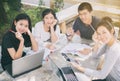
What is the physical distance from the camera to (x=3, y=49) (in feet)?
6.36

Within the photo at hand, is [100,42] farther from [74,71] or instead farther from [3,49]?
[3,49]

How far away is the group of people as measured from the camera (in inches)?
71.8

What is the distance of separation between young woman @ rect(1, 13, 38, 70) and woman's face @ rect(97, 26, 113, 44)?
490 millimetres

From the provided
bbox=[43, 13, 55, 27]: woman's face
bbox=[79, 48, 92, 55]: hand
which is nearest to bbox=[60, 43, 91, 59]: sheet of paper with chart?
bbox=[79, 48, 92, 55]: hand

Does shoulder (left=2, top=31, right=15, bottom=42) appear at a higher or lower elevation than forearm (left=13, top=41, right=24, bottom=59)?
higher

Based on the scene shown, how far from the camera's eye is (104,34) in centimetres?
182

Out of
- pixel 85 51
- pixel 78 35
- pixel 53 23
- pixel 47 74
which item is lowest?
pixel 47 74

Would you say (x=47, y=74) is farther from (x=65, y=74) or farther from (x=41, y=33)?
(x=41, y=33)

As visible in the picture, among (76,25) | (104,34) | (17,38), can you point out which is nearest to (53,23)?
(76,25)

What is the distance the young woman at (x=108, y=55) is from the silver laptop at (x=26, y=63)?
0.96 feet

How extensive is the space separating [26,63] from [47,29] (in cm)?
29

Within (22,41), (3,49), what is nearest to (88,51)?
(22,41)

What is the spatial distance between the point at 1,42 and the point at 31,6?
0.34 metres

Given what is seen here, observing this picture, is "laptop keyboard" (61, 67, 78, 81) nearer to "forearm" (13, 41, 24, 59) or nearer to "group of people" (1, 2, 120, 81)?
"group of people" (1, 2, 120, 81)
